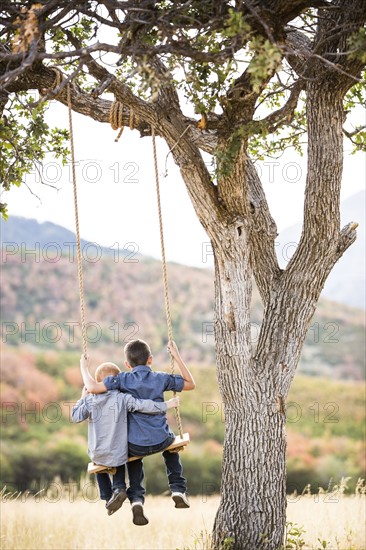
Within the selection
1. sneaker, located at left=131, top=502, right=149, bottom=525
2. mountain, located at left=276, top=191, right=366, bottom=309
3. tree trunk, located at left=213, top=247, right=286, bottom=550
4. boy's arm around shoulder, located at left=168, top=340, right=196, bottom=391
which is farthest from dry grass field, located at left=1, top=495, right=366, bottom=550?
mountain, located at left=276, top=191, right=366, bottom=309

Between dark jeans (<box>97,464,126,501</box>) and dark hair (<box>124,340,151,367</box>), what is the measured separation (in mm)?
659

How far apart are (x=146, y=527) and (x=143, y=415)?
305 centimetres

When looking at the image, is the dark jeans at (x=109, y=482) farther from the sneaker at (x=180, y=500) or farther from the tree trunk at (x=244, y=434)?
the tree trunk at (x=244, y=434)

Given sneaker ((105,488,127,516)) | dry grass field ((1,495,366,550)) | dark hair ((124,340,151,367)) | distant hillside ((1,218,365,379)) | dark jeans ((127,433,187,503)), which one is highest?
distant hillside ((1,218,365,379))

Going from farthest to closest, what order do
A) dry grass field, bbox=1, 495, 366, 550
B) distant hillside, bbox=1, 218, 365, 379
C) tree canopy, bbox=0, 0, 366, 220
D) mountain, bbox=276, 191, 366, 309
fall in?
1. distant hillside, bbox=1, 218, 365, 379
2. mountain, bbox=276, 191, 366, 309
3. dry grass field, bbox=1, 495, 366, 550
4. tree canopy, bbox=0, 0, 366, 220

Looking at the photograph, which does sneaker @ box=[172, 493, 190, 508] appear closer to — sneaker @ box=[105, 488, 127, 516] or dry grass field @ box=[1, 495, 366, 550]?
sneaker @ box=[105, 488, 127, 516]

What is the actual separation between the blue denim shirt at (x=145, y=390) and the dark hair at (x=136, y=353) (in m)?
0.04

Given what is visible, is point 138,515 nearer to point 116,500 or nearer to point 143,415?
point 116,500

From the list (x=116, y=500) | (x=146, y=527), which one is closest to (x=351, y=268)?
(x=146, y=527)

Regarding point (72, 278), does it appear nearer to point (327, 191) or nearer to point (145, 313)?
point (145, 313)

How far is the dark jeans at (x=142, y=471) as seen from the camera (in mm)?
5376

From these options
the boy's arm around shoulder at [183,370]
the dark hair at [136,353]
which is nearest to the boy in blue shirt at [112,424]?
the boy's arm around shoulder at [183,370]

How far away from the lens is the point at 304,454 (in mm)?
17141

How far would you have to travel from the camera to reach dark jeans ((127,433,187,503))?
5.38m
